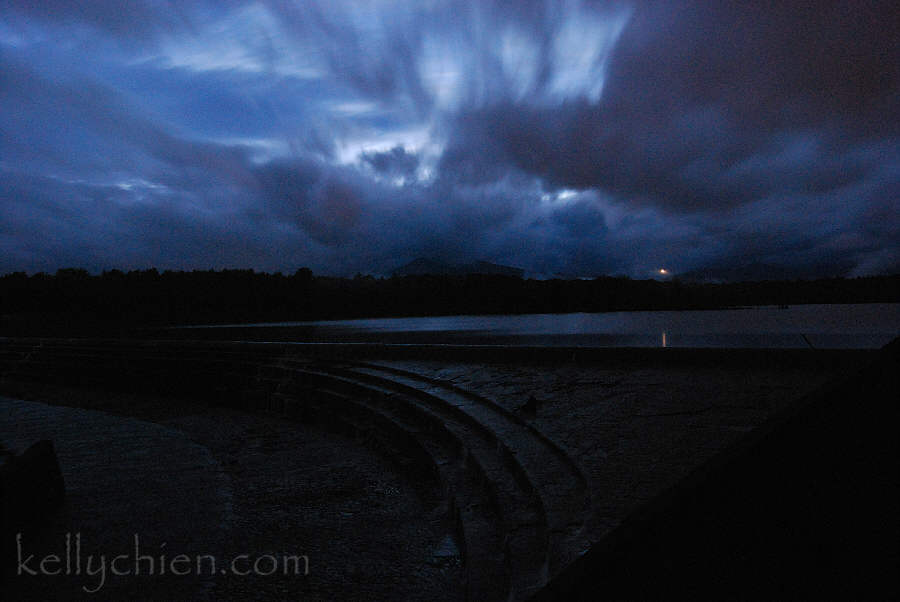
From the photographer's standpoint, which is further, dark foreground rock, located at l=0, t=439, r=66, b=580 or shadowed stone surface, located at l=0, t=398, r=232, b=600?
dark foreground rock, located at l=0, t=439, r=66, b=580

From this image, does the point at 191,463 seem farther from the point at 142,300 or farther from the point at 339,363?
the point at 142,300

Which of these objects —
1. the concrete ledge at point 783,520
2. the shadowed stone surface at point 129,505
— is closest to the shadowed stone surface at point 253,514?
the shadowed stone surface at point 129,505

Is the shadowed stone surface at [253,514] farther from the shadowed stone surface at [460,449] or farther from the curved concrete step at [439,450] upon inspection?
the curved concrete step at [439,450]

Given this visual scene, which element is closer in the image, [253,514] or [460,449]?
[253,514]

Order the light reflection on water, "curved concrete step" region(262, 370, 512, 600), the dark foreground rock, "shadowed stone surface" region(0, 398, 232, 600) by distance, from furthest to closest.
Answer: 1. the light reflection on water
2. the dark foreground rock
3. "shadowed stone surface" region(0, 398, 232, 600)
4. "curved concrete step" region(262, 370, 512, 600)

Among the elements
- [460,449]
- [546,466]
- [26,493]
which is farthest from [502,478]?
[26,493]

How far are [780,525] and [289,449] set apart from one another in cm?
802

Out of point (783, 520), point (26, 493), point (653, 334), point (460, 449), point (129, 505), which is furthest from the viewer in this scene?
point (653, 334)

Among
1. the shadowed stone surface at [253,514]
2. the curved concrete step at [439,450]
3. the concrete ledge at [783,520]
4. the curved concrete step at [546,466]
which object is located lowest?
the shadowed stone surface at [253,514]

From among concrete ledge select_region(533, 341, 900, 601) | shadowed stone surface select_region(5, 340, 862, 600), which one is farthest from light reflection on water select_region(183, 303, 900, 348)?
concrete ledge select_region(533, 341, 900, 601)

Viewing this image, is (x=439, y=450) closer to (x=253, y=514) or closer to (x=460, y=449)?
(x=460, y=449)

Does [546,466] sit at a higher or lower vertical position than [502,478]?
higher

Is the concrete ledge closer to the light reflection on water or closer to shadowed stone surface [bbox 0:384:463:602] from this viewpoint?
shadowed stone surface [bbox 0:384:463:602]

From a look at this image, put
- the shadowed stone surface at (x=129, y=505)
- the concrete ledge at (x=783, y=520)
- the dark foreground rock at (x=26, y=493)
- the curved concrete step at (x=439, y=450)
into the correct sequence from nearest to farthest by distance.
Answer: the concrete ledge at (x=783, y=520), the curved concrete step at (x=439, y=450), the shadowed stone surface at (x=129, y=505), the dark foreground rock at (x=26, y=493)
